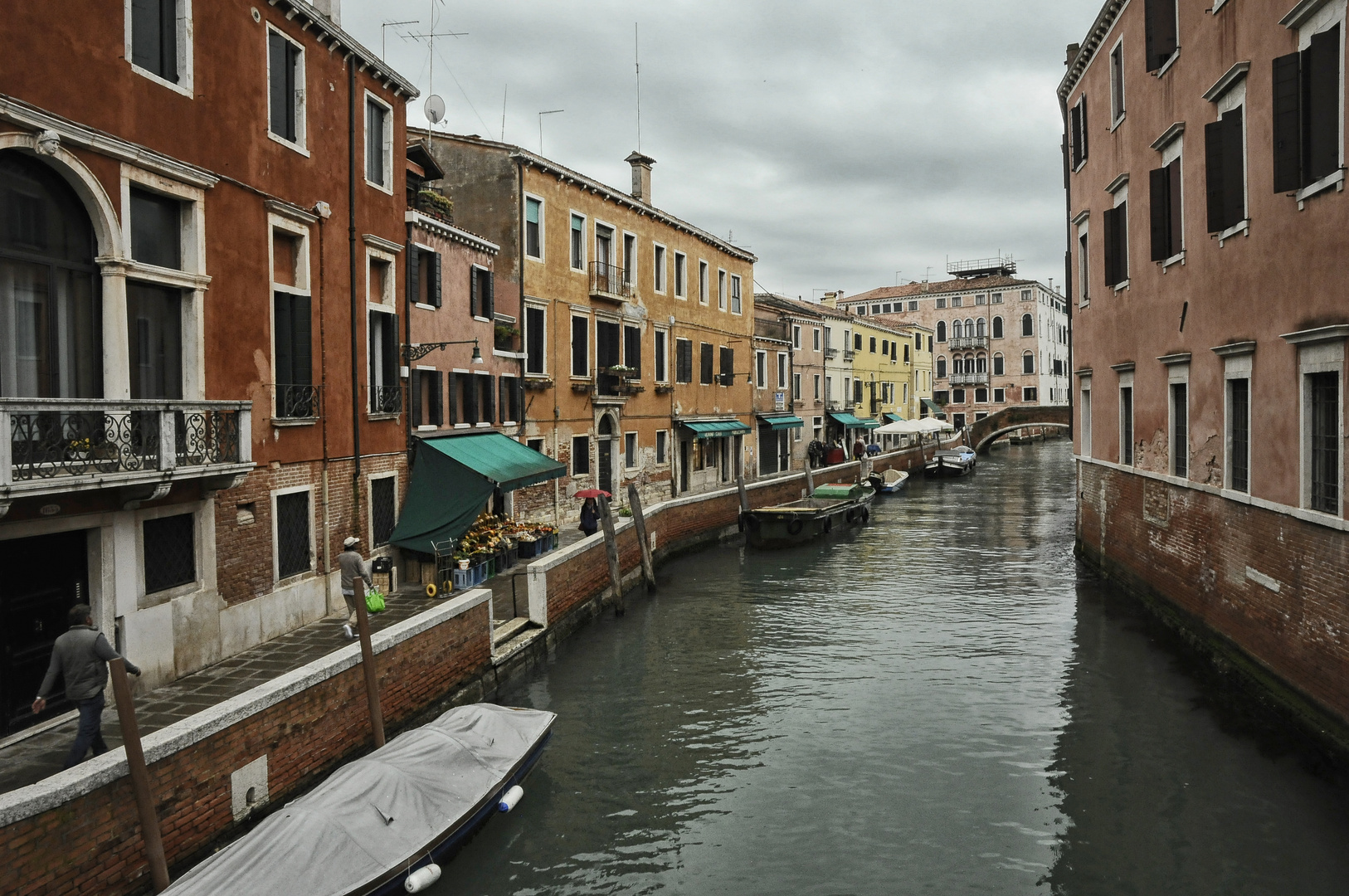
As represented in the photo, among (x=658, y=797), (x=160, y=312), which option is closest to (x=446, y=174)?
(x=160, y=312)

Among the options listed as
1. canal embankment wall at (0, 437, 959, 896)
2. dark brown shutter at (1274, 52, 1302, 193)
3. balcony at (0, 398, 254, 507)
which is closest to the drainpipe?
canal embankment wall at (0, 437, 959, 896)

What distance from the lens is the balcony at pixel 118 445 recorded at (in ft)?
23.9

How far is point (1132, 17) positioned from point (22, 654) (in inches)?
654

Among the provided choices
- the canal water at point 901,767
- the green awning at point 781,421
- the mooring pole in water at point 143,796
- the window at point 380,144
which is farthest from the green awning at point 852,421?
the mooring pole in water at point 143,796

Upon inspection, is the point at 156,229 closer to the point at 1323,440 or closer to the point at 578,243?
the point at 1323,440

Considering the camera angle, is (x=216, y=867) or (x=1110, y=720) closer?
(x=216, y=867)

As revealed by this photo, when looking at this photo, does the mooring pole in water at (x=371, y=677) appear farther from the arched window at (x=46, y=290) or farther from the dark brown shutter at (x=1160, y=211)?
the dark brown shutter at (x=1160, y=211)

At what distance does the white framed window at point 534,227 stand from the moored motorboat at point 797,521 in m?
8.58

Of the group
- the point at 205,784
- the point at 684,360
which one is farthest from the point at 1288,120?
the point at 684,360

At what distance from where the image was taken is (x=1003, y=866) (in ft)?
24.3

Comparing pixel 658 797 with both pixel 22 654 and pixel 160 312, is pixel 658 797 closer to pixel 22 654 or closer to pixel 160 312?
pixel 22 654

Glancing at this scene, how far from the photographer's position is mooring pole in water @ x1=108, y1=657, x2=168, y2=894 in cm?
585

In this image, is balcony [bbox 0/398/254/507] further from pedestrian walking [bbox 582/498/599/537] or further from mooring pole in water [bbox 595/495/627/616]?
pedestrian walking [bbox 582/498/599/537]

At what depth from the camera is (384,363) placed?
14.4 metres
